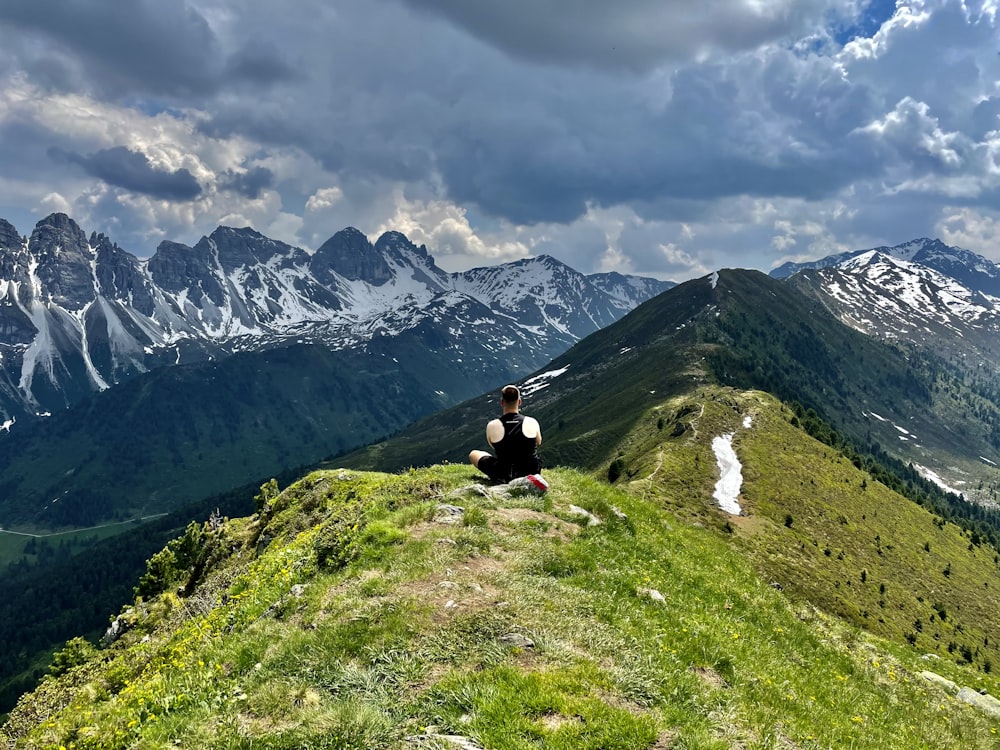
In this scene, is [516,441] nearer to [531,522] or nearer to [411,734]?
[531,522]

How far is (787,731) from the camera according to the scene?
10.6 metres

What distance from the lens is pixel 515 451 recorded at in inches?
A: 842

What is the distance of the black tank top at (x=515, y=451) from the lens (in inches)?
811

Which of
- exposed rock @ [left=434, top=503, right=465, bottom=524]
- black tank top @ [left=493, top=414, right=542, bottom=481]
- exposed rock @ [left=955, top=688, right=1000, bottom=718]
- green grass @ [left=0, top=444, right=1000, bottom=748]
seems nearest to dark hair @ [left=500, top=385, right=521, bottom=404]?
black tank top @ [left=493, top=414, right=542, bottom=481]

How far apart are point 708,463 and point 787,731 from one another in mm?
109836

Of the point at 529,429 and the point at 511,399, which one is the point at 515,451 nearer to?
the point at 529,429

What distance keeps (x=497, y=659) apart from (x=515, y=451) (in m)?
11.0

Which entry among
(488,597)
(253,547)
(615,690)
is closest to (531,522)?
(488,597)

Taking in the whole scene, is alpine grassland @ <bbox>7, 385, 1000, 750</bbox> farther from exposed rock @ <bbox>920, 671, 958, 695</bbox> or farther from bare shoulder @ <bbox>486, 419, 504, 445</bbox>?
bare shoulder @ <bbox>486, 419, 504, 445</bbox>

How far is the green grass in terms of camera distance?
30.1 feet

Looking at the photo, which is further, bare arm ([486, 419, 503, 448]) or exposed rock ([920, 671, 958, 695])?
exposed rock ([920, 671, 958, 695])

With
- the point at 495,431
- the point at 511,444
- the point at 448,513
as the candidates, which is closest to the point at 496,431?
the point at 495,431

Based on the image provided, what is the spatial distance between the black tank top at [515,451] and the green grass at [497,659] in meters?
1.84

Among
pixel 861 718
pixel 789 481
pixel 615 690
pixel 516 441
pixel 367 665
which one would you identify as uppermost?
pixel 516 441
